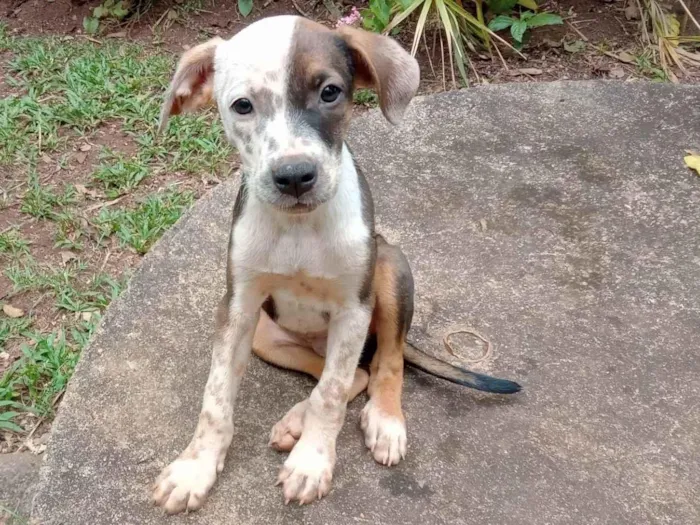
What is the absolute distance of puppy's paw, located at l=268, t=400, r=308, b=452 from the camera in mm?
2965

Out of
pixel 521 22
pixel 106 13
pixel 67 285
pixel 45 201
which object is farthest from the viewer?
pixel 106 13

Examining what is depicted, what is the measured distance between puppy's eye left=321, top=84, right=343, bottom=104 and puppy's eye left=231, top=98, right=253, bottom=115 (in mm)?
237

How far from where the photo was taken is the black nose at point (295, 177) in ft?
7.61

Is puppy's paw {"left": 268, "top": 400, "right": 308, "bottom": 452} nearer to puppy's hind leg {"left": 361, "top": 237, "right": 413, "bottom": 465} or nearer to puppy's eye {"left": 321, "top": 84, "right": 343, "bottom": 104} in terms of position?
puppy's hind leg {"left": 361, "top": 237, "right": 413, "bottom": 465}

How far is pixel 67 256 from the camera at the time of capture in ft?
15.4

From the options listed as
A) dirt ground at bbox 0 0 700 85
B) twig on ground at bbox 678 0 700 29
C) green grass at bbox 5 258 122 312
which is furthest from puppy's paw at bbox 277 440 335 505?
twig on ground at bbox 678 0 700 29

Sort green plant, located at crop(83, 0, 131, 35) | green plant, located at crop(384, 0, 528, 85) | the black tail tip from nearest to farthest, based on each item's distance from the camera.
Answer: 1. the black tail tip
2. green plant, located at crop(384, 0, 528, 85)
3. green plant, located at crop(83, 0, 131, 35)

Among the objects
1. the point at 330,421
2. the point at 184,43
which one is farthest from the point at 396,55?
the point at 184,43

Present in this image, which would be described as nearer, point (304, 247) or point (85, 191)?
point (304, 247)

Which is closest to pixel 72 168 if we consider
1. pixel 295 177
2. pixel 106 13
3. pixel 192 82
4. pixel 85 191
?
pixel 85 191

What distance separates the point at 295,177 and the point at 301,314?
0.79 metres

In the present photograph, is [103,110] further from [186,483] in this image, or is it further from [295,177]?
[295,177]

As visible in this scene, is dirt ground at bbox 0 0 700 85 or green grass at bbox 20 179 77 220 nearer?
green grass at bbox 20 179 77 220

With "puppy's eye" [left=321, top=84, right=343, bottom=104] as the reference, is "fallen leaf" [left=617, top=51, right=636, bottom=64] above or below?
below
